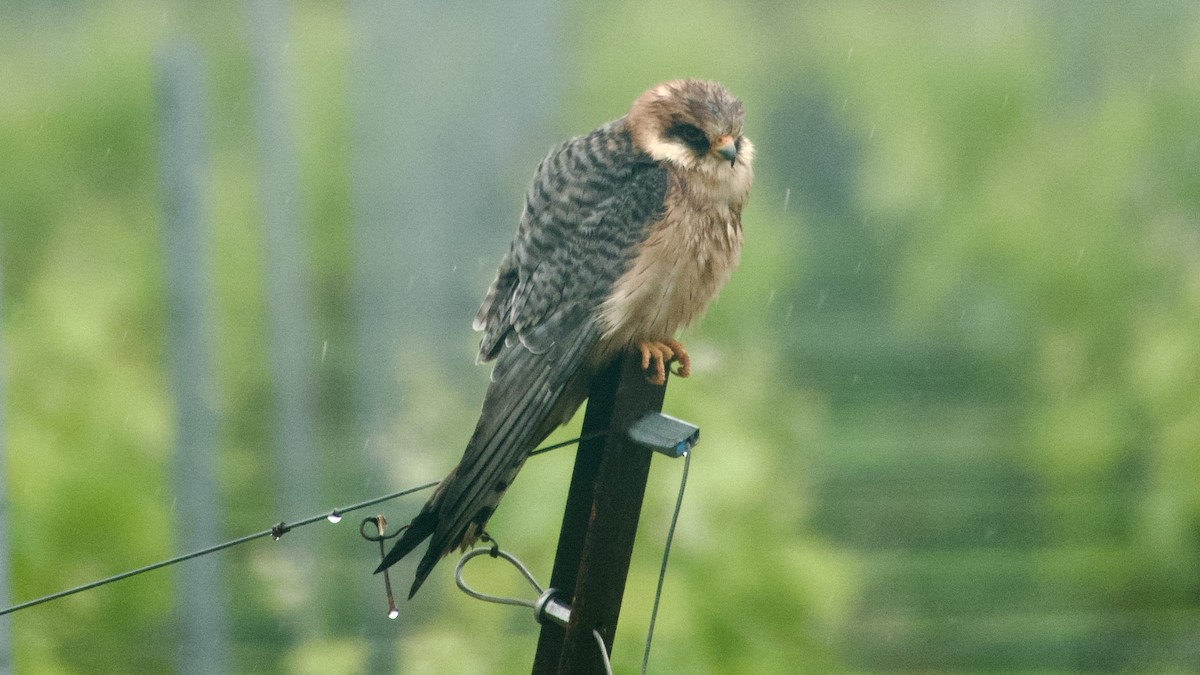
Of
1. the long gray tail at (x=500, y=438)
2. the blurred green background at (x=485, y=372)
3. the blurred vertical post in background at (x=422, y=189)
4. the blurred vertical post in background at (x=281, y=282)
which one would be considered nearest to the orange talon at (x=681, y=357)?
the long gray tail at (x=500, y=438)

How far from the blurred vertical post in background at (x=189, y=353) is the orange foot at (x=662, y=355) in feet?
4.94

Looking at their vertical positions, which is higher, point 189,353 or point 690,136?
point 690,136

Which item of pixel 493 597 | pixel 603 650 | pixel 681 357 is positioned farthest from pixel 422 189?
pixel 603 650

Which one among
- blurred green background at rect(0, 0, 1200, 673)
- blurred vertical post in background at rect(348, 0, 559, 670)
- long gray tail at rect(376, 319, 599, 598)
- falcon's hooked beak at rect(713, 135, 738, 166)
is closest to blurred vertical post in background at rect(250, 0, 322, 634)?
blurred green background at rect(0, 0, 1200, 673)

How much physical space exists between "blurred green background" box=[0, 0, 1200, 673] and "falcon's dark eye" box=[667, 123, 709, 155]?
39.2 inches

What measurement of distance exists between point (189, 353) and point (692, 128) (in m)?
1.60

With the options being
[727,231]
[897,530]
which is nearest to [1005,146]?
[897,530]

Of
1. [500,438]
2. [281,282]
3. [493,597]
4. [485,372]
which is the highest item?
[500,438]

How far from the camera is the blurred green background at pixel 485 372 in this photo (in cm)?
377

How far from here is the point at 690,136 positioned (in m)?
2.67

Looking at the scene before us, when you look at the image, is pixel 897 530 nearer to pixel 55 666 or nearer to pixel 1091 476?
pixel 1091 476

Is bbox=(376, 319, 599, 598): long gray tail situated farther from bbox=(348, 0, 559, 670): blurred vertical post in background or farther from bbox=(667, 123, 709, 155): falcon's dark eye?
bbox=(348, 0, 559, 670): blurred vertical post in background

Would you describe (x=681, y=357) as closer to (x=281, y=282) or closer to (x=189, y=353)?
(x=189, y=353)

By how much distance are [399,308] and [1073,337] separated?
272cm
